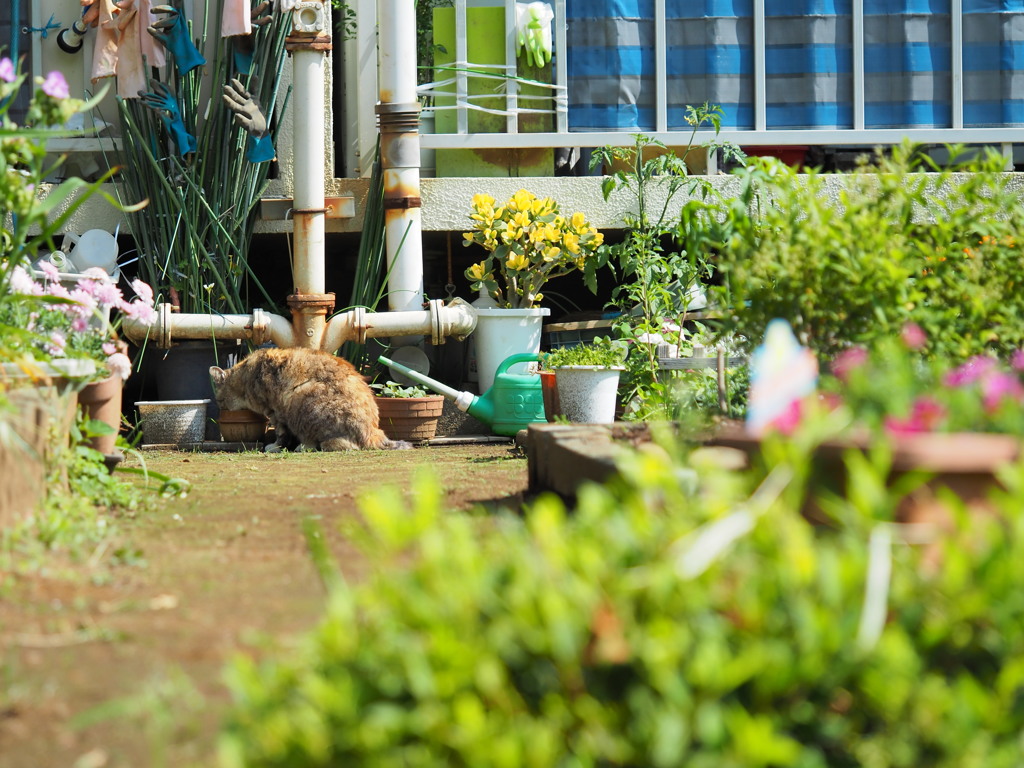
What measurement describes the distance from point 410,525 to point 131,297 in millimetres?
6981

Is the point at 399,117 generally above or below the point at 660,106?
→ below

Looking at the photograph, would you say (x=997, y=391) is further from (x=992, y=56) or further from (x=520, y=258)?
(x=992, y=56)

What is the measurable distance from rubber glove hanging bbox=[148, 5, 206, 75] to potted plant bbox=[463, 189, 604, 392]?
2.00 metres

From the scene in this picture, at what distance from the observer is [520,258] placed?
22.0ft

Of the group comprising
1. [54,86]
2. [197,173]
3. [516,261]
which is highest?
[197,173]

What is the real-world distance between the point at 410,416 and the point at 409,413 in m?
0.02

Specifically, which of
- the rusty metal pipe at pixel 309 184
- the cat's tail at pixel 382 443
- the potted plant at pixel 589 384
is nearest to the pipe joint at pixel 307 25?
the rusty metal pipe at pixel 309 184

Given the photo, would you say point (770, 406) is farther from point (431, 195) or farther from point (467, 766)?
point (431, 195)

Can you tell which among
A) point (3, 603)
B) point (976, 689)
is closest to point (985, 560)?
point (976, 689)

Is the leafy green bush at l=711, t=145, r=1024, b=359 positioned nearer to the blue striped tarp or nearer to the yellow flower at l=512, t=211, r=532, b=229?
the yellow flower at l=512, t=211, r=532, b=229

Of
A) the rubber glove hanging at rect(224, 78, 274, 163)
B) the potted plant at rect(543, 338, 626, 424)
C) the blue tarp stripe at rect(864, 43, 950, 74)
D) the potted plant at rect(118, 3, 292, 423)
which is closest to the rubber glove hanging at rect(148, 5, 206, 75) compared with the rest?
the potted plant at rect(118, 3, 292, 423)

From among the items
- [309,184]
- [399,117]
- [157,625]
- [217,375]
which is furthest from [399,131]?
[157,625]

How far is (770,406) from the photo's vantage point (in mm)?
1636

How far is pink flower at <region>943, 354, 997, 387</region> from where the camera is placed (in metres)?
2.11
